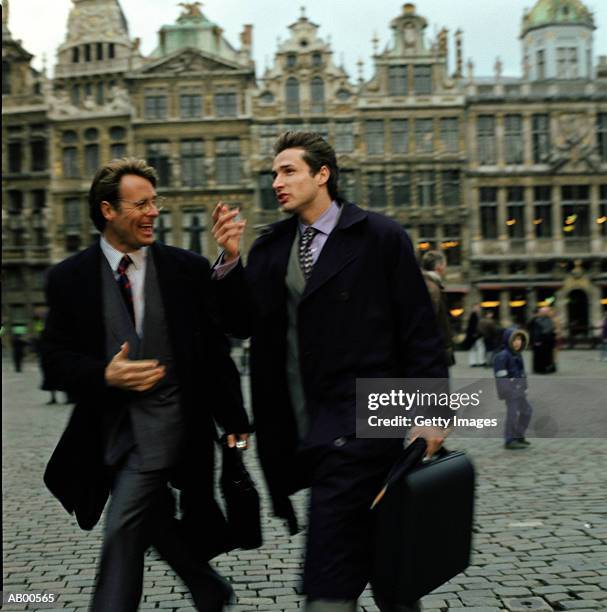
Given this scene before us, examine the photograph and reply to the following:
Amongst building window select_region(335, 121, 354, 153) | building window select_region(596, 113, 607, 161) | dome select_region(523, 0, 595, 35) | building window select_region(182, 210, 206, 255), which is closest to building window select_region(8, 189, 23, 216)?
building window select_region(182, 210, 206, 255)

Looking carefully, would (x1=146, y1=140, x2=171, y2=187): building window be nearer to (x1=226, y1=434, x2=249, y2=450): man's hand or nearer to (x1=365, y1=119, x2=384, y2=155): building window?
(x1=365, y1=119, x2=384, y2=155): building window

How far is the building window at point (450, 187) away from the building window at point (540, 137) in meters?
3.89

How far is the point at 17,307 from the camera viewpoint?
4256 centimetres

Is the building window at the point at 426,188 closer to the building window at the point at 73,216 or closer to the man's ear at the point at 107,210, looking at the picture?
the building window at the point at 73,216

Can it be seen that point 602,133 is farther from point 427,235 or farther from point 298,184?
point 298,184

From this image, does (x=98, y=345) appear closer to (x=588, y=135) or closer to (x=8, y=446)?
(x=8, y=446)

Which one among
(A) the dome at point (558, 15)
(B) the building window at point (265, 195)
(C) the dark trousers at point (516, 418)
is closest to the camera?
(C) the dark trousers at point (516, 418)

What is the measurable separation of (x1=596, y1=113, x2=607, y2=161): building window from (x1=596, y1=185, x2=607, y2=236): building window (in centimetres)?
153

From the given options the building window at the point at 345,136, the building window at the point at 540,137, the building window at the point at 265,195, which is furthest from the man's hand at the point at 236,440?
the building window at the point at 540,137

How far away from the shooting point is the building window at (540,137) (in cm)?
4194

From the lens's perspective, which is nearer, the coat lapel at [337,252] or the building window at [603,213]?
the coat lapel at [337,252]

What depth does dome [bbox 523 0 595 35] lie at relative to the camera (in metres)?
43.5

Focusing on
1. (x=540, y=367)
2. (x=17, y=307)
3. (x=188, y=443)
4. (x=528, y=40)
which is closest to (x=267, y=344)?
(x=188, y=443)

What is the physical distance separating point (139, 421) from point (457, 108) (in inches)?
1583
